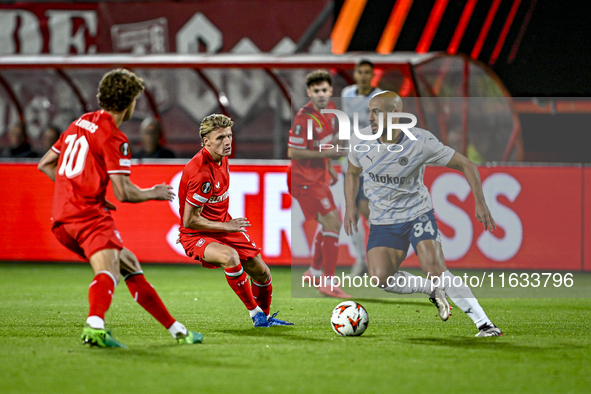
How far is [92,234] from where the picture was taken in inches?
183

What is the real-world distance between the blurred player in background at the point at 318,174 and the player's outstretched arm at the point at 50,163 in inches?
118

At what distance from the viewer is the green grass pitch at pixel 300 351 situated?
3.89m

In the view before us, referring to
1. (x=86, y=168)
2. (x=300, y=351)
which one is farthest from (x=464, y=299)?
(x=86, y=168)

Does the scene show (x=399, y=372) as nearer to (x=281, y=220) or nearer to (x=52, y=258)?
(x=281, y=220)

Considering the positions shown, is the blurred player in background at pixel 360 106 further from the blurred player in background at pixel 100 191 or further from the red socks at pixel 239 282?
the blurred player in background at pixel 100 191

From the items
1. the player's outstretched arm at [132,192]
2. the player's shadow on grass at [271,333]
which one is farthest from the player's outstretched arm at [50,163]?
the player's shadow on grass at [271,333]

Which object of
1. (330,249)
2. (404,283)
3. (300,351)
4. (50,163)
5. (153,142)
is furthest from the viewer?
(153,142)

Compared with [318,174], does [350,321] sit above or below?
below

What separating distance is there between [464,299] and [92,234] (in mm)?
2331

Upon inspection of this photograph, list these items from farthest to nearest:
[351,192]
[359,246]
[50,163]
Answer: [359,246] → [351,192] → [50,163]

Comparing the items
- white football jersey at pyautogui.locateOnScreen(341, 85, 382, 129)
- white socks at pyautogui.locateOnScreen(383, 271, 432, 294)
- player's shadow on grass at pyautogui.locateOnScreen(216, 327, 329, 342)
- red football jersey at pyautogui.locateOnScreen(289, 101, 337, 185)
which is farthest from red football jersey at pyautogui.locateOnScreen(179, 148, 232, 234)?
white football jersey at pyautogui.locateOnScreen(341, 85, 382, 129)

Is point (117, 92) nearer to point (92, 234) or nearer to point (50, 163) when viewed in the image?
point (50, 163)

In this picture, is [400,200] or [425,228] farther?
[400,200]

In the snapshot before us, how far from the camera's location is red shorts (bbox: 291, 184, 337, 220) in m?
7.54
